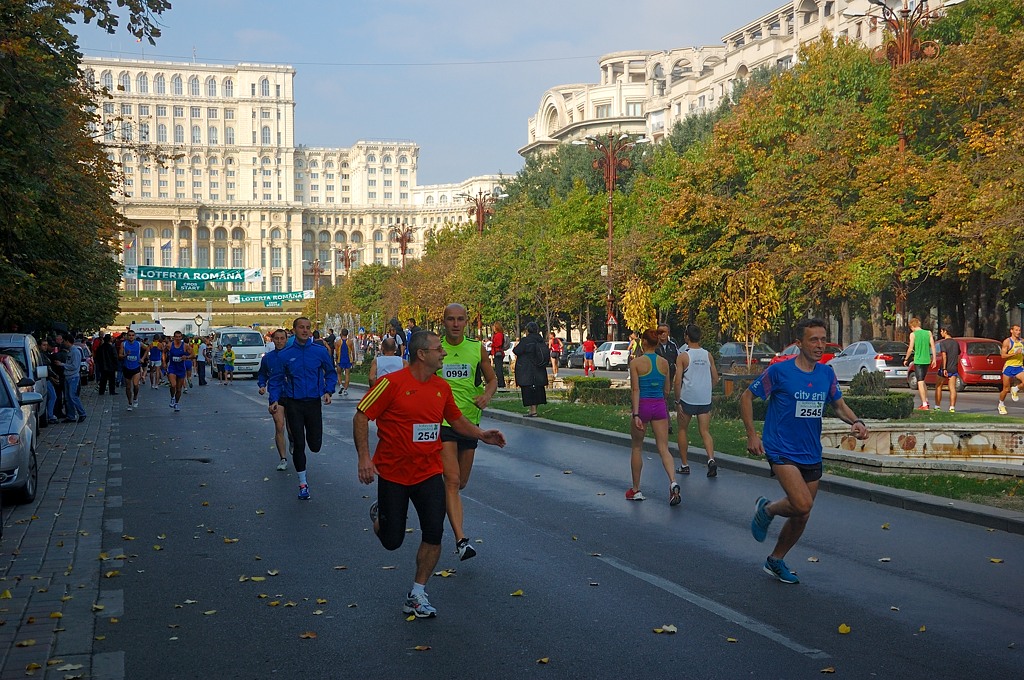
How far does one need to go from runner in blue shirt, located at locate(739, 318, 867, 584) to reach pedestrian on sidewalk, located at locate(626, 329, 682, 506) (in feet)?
11.4

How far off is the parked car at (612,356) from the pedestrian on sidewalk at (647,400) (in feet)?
A: 133

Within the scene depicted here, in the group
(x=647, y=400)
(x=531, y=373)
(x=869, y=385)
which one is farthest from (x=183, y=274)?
(x=647, y=400)

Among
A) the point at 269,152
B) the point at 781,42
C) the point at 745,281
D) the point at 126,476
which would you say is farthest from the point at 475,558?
the point at 269,152

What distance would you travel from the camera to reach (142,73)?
608 ft

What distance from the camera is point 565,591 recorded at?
726 cm

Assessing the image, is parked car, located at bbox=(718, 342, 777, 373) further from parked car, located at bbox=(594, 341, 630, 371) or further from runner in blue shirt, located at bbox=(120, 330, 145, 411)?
runner in blue shirt, located at bbox=(120, 330, 145, 411)

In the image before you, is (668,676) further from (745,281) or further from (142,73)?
(142,73)

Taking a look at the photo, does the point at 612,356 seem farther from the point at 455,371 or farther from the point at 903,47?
the point at 455,371

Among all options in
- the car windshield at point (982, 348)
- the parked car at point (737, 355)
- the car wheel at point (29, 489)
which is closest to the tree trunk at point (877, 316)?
the parked car at point (737, 355)

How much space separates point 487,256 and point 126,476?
1914 inches

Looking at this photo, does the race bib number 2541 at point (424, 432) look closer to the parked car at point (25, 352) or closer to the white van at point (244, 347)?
the parked car at point (25, 352)

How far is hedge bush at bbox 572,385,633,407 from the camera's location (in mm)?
24219

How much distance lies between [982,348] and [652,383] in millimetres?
22694

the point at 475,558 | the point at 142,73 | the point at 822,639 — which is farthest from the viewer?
the point at 142,73
